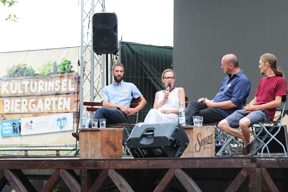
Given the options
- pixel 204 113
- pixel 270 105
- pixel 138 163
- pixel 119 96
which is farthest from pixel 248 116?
pixel 119 96

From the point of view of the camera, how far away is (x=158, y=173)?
310 centimetres

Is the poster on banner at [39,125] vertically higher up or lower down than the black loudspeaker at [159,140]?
lower down

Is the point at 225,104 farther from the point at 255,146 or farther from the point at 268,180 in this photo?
the point at 268,180

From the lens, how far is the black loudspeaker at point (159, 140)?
105 inches

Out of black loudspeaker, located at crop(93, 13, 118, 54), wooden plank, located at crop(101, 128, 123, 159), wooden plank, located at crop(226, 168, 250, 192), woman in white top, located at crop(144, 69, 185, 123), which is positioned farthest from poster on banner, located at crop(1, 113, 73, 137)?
wooden plank, located at crop(226, 168, 250, 192)

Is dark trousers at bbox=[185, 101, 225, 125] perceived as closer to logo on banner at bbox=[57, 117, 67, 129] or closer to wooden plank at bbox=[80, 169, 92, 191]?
wooden plank at bbox=[80, 169, 92, 191]

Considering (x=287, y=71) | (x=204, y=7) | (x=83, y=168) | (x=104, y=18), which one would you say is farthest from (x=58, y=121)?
(x=83, y=168)

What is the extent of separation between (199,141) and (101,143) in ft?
2.56

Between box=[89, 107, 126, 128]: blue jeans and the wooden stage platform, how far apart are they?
96cm

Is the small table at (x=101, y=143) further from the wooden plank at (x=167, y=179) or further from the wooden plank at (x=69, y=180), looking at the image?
the wooden plank at (x=167, y=179)

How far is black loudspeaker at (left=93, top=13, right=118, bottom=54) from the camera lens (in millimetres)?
5207

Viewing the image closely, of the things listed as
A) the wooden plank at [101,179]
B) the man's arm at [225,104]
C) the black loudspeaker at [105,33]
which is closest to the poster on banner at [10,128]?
the black loudspeaker at [105,33]

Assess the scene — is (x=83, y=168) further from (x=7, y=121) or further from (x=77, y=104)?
(x=7, y=121)

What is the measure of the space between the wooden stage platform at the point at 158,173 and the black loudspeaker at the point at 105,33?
237 centimetres
